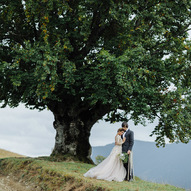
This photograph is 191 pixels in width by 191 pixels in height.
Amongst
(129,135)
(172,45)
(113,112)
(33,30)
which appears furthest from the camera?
(113,112)

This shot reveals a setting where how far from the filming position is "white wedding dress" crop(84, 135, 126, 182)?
12.2m

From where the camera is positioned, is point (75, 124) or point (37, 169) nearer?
point (37, 169)

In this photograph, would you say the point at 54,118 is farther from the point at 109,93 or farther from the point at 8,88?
the point at 109,93

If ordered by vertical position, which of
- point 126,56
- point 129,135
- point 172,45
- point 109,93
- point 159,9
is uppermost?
point 159,9

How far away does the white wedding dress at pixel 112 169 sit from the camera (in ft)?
40.0

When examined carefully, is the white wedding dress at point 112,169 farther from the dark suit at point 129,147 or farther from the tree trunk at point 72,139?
the tree trunk at point 72,139

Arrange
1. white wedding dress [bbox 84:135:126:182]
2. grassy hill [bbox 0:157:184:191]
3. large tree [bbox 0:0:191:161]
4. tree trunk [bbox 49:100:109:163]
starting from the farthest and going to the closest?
tree trunk [bbox 49:100:109:163]
large tree [bbox 0:0:191:161]
white wedding dress [bbox 84:135:126:182]
grassy hill [bbox 0:157:184:191]

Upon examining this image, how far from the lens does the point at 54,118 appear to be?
73.9 feet

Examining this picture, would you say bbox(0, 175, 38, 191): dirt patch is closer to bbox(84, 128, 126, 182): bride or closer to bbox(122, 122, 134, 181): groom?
bbox(84, 128, 126, 182): bride

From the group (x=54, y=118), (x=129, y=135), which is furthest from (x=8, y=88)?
(x=129, y=135)

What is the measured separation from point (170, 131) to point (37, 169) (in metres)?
10.8

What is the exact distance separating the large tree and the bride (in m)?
4.09

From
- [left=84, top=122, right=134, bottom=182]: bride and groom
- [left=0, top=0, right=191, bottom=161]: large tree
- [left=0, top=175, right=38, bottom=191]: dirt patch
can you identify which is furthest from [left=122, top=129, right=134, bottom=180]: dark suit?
[left=0, top=175, right=38, bottom=191]: dirt patch

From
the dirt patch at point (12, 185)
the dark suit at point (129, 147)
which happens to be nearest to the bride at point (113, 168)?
the dark suit at point (129, 147)
